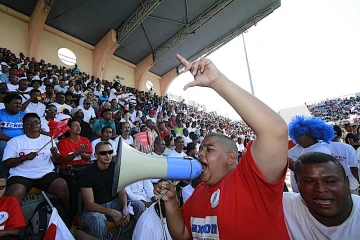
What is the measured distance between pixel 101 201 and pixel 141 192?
2.59ft

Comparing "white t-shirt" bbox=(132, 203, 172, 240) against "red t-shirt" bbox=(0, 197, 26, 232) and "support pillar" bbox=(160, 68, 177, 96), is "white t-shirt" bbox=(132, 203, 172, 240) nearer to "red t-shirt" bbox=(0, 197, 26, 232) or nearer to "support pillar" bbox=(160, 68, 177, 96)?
"red t-shirt" bbox=(0, 197, 26, 232)

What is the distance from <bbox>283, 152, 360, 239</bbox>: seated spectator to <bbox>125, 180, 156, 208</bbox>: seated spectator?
246 centimetres

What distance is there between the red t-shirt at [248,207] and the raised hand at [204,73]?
37 centimetres

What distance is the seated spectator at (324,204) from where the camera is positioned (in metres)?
1.24

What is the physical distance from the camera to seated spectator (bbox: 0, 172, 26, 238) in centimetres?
215

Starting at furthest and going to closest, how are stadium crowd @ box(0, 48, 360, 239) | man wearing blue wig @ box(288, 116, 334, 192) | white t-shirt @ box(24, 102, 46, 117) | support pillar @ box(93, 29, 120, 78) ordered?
1. support pillar @ box(93, 29, 120, 78)
2. white t-shirt @ box(24, 102, 46, 117)
3. man wearing blue wig @ box(288, 116, 334, 192)
4. stadium crowd @ box(0, 48, 360, 239)

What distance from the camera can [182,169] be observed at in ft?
4.18

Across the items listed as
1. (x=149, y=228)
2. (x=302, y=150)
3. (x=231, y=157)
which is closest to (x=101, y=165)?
Answer: (x=149, y=228)

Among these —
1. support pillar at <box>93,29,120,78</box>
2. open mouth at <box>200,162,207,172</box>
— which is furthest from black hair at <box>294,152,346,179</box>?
support pillar at <box>93,29,120,78</box>

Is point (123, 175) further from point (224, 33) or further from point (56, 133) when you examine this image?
point (224, 33)

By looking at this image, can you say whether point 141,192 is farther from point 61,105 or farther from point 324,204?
point 61,105

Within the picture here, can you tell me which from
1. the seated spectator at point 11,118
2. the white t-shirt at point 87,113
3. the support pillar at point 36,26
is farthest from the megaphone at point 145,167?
the support pillar at point 36,26

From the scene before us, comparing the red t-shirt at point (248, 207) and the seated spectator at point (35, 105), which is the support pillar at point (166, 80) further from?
the red t-shirt at point (248, 207)

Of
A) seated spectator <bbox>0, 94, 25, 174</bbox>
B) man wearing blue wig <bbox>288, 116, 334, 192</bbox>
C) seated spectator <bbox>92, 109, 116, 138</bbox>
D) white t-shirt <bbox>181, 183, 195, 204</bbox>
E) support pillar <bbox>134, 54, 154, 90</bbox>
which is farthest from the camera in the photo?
support pillar <bbox>134, 54, 154, 90</bbox>
